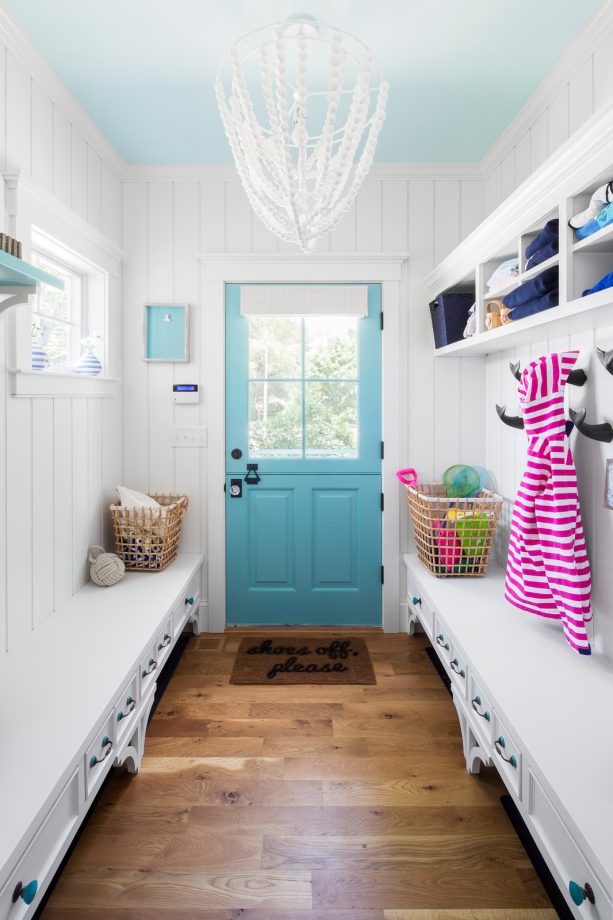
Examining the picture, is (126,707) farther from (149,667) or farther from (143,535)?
(143,535)

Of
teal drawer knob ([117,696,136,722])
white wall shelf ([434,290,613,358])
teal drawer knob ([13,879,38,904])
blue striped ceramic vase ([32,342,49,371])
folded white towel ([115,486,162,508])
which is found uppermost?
white wall shelf ([434,290,613,358])

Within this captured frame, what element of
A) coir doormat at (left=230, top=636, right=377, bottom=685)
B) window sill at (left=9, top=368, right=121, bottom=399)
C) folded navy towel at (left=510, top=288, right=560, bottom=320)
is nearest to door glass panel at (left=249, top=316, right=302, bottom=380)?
window sill at (left=9, top=368, right=121, bottom=399)

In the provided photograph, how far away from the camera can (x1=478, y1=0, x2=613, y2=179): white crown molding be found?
1812 mm

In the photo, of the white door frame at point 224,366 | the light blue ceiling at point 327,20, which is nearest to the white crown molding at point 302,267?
the white door frame at point 224,366

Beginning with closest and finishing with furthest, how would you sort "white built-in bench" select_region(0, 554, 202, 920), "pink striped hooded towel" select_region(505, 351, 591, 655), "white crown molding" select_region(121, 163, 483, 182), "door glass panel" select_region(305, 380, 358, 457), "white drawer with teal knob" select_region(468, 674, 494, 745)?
"white built-in bench" select_region(0, 554, 202, 920)
"white drawer with teal knob" select_region(468, 674, 494, 745)
"pink striped hooded towel" select_region(505, 351, 591, 655)
"white crown molding" select_region(121, 163, 483, 182)
"door glass panel" select_region(305, 380, 358, 457)

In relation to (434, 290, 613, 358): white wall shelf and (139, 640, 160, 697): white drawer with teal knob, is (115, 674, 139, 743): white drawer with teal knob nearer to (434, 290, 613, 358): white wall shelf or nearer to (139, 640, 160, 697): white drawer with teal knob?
(139, 640, 160, 697): white drawer with teal knob

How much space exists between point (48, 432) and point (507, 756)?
6.45 ft

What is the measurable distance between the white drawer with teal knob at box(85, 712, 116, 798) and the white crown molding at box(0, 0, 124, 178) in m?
2.27

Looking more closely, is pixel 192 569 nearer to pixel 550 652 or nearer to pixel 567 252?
pixel 550 652

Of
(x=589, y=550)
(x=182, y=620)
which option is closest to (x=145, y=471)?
(x=182, y=620)

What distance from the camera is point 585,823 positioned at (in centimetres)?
105

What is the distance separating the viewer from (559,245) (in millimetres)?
1608

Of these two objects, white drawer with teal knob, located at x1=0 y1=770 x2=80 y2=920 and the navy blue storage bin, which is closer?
white drawer with teal knob, located at x1=0 y1=770 x2=80 y2=920

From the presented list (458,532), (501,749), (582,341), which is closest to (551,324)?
(582,341)
